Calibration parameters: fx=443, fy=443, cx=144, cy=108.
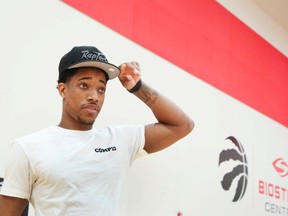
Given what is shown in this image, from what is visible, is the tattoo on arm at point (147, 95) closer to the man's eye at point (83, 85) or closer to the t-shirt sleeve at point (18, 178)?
the man's eye at point (83, 85)

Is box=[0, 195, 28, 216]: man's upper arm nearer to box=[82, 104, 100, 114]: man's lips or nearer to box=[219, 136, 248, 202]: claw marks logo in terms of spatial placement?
box=[82, 104, 100, 114]: man's lips

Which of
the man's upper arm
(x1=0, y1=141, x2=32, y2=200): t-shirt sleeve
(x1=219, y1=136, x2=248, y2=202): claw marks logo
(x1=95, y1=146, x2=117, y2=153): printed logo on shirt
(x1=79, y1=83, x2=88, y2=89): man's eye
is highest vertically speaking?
(x1=219, y1=136, x2=248, y2=202): claw marks logo

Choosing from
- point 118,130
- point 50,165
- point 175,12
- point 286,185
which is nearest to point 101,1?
point 175,12

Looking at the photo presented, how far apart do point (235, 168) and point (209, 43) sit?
832mm

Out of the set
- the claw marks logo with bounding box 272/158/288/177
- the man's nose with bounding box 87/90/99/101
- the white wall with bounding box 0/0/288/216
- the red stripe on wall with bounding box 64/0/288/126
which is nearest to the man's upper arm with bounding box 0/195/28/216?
the white wall with bounding box 0/0/288/216

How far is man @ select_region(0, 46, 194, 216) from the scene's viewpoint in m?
1.33

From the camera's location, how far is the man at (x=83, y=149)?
52.3 inches

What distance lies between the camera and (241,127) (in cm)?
305

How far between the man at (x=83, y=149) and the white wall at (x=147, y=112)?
0.29m

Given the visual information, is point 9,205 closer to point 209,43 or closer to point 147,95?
point 147,95

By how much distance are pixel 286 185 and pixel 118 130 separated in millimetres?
2339

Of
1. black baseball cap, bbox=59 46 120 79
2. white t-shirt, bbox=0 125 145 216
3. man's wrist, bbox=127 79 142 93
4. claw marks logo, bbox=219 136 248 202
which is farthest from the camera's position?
claw marks logo, bbox=219 136 248 202

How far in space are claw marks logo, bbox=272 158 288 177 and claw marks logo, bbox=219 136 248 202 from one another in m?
Answer: 0.51

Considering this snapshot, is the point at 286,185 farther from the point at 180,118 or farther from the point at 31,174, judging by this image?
the point at 31,174
